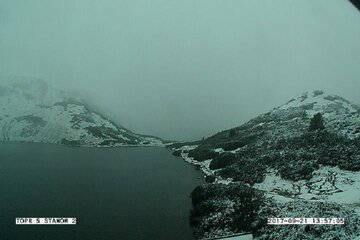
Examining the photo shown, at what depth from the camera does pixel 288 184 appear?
52219 mm

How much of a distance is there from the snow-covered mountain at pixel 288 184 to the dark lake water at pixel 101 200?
16.3ft

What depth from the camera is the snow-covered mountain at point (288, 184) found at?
33625 millimetres

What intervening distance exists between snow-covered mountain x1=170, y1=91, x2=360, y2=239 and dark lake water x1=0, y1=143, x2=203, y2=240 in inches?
195

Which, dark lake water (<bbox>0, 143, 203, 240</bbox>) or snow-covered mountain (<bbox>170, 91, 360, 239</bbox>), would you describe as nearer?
snow-covered mountain (<bbox>170, 91, 360, 239</bbox>)

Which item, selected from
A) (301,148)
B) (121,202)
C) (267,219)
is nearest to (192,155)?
(301,148)

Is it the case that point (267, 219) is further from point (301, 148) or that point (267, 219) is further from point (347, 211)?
point (301, 148)

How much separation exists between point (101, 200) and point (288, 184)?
33.7m

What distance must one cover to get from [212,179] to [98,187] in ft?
83.2

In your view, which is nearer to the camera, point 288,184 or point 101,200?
point 288,184

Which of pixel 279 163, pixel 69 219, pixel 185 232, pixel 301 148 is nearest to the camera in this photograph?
pixel 185 232

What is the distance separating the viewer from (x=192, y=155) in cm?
11525

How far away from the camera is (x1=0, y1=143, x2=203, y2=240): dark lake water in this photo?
143ft

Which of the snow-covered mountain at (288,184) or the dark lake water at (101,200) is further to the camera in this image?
the dark lake water at (101,200)

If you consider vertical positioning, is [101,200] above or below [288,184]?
above
